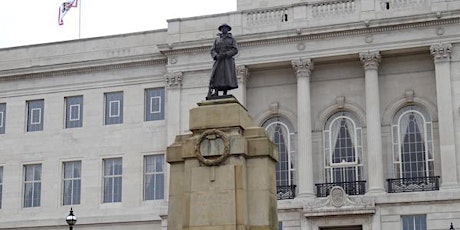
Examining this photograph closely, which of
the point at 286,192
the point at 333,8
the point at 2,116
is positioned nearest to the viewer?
the point at 286,192

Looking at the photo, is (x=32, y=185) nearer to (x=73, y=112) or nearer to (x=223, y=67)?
(x=73, y=112)

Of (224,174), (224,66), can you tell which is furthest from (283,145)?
(224,174)

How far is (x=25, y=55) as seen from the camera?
47.2 meters

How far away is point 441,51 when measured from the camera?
38.8m

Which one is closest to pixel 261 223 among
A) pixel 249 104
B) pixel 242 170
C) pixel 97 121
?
pixel 242 170

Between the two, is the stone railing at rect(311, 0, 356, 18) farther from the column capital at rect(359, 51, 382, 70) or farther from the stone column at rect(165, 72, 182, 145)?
the stone column at rect(165, 72, 182, 145)

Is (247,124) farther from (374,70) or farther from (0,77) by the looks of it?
(0,77)

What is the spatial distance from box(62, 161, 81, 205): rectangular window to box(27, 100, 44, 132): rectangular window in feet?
9.69

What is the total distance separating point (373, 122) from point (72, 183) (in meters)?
15.8

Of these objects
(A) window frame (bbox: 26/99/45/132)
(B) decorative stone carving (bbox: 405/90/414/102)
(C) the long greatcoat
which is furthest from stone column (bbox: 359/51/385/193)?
(C) the long greatcoat

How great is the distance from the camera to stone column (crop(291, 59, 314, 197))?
39.5 metres

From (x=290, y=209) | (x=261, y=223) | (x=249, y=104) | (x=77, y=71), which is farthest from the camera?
(x=77, y=71)

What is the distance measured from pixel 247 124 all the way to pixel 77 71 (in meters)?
27.1

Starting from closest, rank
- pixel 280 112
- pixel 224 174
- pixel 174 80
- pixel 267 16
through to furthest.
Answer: pixel 224 174 < pixel 280 112 < pixel 267 16 < pixel 174 80
